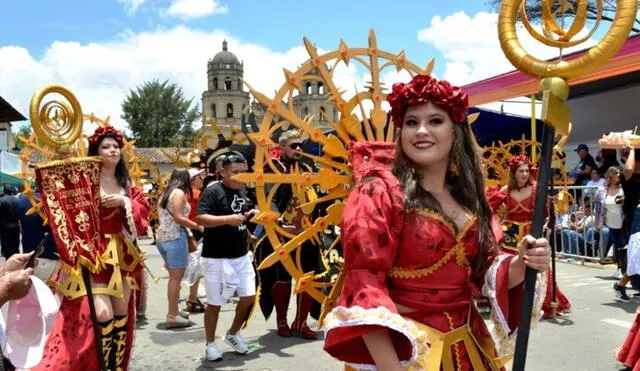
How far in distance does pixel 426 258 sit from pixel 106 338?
261 centimetres

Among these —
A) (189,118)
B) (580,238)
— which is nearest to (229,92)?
(189,118)

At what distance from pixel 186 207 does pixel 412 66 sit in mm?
4122

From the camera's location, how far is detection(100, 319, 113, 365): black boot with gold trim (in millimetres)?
3866

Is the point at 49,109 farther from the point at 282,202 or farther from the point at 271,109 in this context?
the point at 282,202

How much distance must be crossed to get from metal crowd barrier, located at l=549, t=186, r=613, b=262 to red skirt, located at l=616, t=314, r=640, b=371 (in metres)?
5.83

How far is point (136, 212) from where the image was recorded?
431 centimetres

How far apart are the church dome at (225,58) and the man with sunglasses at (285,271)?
61.4 meters

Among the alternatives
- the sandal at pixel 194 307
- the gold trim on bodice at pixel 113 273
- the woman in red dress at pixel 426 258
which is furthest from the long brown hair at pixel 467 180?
the sandal at pixel 194 307

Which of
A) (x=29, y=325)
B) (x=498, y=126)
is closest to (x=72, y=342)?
(x=29, y=325)

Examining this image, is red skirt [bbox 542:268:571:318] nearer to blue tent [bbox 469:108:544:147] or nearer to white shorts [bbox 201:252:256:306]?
white shorts [bbox 201:252:256:306]

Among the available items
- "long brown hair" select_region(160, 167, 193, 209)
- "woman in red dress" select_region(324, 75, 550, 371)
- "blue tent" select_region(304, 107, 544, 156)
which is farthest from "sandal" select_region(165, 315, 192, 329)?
"blue tent" select_region(304, 107, 544, 156)

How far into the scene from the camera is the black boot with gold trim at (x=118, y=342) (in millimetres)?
3996

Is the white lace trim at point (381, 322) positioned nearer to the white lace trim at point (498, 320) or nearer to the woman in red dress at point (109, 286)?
the white lace trim at point (498, 320)

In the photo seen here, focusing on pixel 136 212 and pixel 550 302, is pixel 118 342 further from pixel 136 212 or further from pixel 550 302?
pixel 550 302
